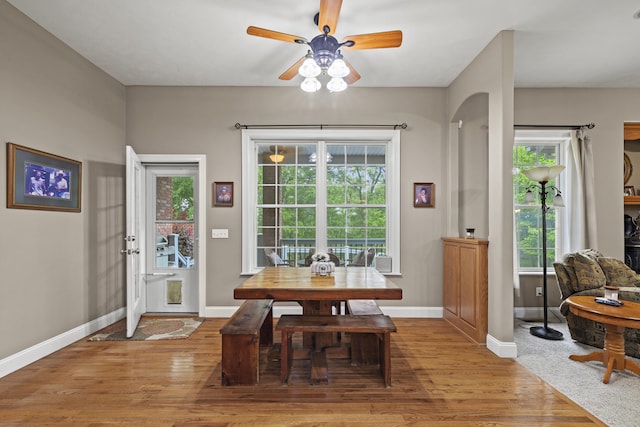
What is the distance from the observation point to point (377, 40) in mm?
2480

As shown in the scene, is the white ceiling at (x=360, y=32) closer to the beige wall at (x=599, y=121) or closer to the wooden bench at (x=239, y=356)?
the beige wall at (x=599, y=121)

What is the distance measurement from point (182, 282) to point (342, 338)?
7.73 ft

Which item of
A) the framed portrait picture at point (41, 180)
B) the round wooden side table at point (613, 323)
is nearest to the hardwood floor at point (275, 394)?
the round wooden side table at point (613, 323)

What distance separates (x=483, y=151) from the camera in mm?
4305

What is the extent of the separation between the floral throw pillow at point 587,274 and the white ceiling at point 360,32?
217 cm

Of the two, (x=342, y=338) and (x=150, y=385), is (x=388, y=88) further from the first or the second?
(x=150, y=385)

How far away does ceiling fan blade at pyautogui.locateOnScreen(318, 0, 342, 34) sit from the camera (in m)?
2.10

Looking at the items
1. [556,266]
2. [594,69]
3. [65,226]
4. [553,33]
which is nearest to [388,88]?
[553,33]

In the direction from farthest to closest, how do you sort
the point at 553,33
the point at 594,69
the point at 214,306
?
the point at 214,306 < the point at 594,69 < the point at 553,33

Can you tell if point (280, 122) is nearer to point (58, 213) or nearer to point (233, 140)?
point (233, 140)

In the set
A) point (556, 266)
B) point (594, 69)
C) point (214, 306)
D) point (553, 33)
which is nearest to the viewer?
point (553, 33)

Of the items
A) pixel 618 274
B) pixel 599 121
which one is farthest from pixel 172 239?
pixel 599 121

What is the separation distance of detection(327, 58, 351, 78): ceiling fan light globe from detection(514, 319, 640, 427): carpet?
2.84 m

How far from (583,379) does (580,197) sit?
252cm
